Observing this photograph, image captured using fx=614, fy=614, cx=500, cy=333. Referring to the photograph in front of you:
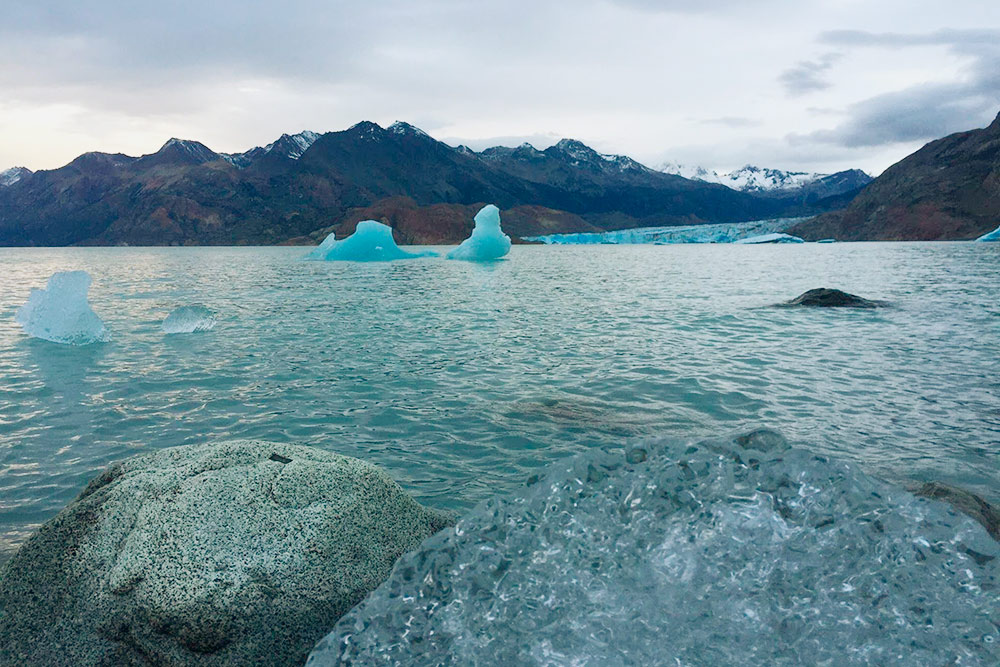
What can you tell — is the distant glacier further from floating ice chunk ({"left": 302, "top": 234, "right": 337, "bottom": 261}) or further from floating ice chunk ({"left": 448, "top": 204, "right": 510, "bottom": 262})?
floating ice chunk ({"left": 448, "top": 204, "right": 510, "bottom": 262})

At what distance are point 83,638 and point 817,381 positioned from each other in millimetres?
9327

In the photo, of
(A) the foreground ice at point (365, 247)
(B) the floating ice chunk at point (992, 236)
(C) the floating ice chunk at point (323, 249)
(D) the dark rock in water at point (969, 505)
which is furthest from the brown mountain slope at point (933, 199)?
(D) the dark rock in water at point (969, 505)

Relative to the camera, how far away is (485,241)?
52156 millimetres

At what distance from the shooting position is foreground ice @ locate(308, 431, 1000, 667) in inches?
89.2

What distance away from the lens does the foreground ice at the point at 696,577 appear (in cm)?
227

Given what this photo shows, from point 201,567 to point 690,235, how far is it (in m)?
170

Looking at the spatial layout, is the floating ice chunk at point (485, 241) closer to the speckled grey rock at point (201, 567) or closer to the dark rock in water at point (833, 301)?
the dark rock in water at point (833, 301)

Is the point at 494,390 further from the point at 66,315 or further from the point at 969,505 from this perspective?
the point at 66,315

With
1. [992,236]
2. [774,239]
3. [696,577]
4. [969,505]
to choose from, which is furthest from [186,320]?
[774,239]

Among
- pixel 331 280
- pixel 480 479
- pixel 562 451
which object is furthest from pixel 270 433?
pixel 331 280

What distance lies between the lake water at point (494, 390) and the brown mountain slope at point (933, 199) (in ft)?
376

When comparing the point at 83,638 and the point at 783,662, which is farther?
the point at 83,638

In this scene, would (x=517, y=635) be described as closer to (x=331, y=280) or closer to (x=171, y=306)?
(x=171, y=306)

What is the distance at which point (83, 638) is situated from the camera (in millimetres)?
2963
